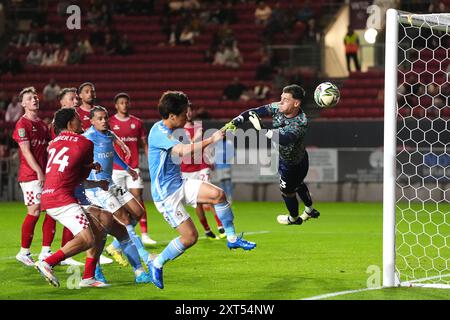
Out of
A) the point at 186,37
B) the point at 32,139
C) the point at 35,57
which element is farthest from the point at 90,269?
the point at 35,57

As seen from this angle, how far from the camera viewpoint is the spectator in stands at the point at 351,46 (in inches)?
967

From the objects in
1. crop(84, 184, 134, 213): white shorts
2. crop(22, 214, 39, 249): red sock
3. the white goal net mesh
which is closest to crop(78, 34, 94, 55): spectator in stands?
the white goal net mesh

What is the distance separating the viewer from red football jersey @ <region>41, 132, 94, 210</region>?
8.37 meters

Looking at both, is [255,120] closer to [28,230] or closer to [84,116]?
[84,116]

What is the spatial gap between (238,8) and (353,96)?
18.5 ft

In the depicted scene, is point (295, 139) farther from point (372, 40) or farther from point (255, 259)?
point (372, 40)

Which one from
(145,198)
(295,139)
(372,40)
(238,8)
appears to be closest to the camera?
(295,139)

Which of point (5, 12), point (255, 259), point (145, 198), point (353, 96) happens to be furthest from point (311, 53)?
point (255, 259)

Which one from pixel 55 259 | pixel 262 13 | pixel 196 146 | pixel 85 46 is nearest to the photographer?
pixel 196 146

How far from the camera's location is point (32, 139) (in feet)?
34.9

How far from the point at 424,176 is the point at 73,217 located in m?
13.6

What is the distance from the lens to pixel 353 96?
24.7 metres

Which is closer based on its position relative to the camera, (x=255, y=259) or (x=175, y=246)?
(x=175, y=246)

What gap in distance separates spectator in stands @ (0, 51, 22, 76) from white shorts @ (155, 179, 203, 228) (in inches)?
784
